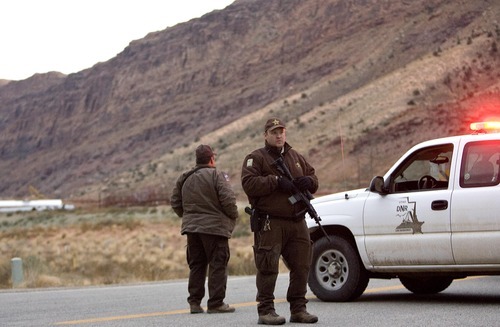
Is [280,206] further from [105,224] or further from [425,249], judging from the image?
[105,224]

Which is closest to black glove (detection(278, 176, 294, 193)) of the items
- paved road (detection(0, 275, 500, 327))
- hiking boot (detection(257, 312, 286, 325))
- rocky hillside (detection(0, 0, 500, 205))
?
hiking boot (detection(257, 312, 286, 325))

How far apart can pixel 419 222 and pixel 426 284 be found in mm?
1736

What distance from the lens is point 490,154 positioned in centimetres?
1086

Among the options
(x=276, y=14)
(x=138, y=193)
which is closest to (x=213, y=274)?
(x=138, y=193)

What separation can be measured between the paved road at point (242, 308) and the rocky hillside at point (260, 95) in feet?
136

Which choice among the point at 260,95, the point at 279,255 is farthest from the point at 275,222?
the point at 260,95

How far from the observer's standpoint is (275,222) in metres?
9.40

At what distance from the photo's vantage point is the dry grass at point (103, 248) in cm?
2169

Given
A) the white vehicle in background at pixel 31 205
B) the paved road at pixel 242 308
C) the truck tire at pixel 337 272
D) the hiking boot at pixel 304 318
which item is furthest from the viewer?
the white vehicle in background at pixel 31 205

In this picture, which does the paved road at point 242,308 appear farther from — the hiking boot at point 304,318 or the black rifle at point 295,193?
the black rifle at point 295,193

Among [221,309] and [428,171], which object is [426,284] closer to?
[428,171]

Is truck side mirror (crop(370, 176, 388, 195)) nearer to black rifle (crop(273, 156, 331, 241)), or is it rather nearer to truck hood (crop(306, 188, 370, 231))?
truck hood (crop(306, 188, 370, 231))

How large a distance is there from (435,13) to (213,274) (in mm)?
71350

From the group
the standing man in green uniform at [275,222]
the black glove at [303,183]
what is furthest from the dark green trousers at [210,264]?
the black glove at [303,183]
